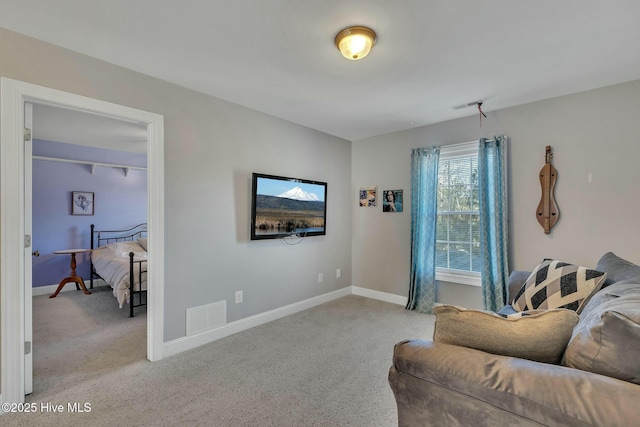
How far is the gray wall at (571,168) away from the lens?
8.74 feet

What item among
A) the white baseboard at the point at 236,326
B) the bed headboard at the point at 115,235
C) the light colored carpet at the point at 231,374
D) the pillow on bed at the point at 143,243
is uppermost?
the bed headboard at the point at 115,235

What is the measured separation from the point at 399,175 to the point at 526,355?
3337 millimetres

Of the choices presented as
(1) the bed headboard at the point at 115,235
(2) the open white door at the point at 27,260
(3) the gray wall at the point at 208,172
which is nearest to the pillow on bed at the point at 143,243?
(1) the bed headboard at the point at 115,235

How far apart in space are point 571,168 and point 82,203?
276 inches

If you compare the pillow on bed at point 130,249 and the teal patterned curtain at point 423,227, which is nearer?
the teal patterned curtain at point 423,227

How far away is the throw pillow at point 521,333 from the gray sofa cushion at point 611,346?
4 centimetres

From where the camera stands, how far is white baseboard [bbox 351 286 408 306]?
4.18m

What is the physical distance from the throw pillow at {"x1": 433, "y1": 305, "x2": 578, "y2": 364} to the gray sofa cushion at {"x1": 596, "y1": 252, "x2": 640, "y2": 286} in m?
0.95

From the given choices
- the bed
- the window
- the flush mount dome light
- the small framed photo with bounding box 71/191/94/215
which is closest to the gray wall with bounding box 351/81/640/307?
the window

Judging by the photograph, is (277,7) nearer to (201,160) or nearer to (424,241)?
(201,160)

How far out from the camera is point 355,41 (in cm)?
193

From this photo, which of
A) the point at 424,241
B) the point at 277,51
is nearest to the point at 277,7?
the point at 277,51

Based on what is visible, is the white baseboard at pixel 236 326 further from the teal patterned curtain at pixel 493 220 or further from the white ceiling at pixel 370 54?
the white ceiling at pixel 370 54

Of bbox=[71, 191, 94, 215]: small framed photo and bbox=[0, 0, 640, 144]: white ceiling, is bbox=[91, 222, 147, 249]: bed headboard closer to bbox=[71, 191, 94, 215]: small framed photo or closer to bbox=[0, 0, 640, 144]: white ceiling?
bbox=[71, 191, 94, 215]: small framed photo
